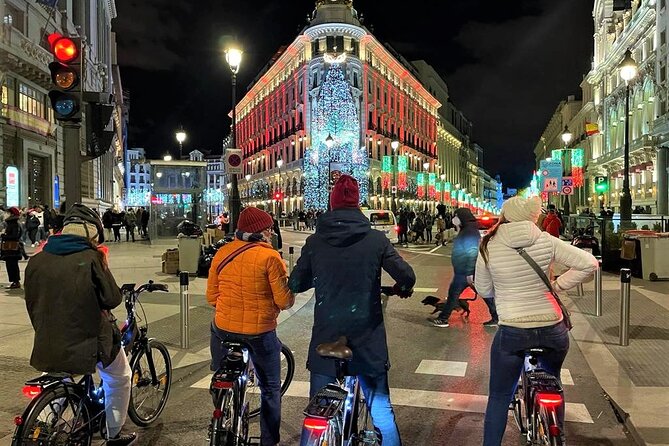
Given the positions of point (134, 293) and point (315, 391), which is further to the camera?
point (134, 293)

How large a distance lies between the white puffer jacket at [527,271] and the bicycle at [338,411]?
2.46 ft

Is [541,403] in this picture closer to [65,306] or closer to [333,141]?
[65,306]

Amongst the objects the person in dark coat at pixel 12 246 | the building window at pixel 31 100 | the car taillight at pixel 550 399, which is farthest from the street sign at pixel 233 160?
the building window at pixel 31 100

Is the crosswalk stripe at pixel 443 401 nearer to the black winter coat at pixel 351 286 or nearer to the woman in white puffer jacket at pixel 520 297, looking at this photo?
the woman in white puffer jacket at pixel 520 297

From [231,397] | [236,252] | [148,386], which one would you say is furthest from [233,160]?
[231,397]

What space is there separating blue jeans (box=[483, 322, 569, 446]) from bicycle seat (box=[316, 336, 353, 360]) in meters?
1.11

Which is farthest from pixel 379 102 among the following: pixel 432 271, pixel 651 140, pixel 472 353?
pixel 472 353

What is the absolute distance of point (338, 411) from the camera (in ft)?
10.3

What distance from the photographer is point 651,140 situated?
143 feet

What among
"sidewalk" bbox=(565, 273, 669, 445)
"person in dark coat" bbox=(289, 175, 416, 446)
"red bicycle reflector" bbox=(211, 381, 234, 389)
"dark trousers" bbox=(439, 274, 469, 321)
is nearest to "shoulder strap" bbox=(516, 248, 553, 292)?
"person in dark coat" bbox=(289, 175, 416, 446)

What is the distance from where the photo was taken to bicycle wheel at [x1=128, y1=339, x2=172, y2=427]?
4938 mm

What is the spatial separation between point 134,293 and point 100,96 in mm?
2411

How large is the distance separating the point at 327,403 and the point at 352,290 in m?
0.70

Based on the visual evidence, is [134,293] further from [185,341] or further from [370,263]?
[185,341]
